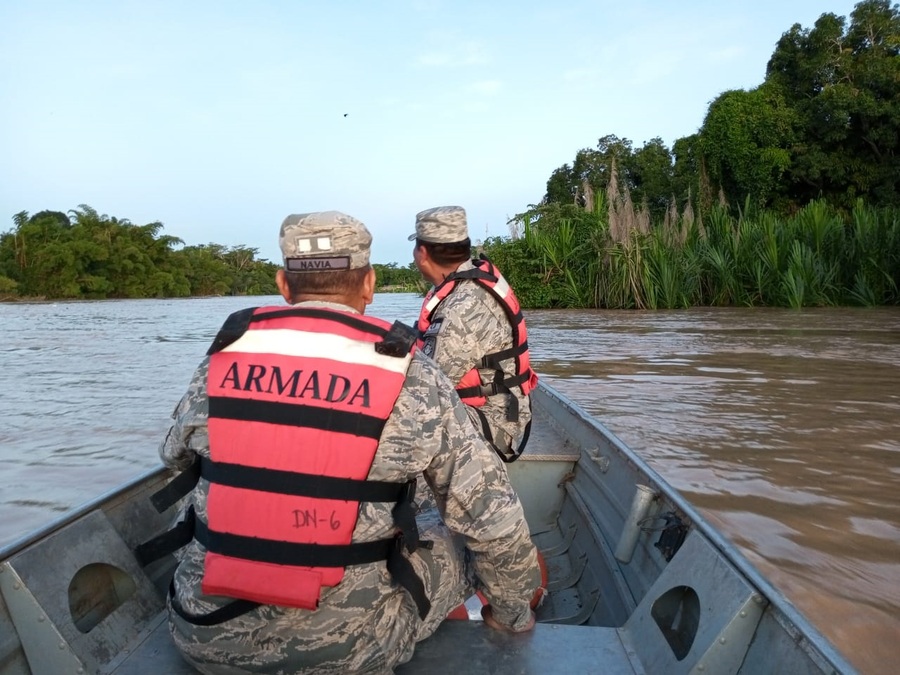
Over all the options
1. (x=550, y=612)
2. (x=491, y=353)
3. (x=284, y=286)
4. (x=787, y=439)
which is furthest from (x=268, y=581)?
(x=787, y=439)

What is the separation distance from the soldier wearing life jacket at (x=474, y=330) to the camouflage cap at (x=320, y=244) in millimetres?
1074

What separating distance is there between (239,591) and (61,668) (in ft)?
1.98

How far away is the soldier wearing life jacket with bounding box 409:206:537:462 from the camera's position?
2.62 m

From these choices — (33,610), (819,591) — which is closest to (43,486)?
→ (33,610)

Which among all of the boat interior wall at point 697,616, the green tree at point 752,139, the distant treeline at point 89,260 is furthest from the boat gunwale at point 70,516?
the distant treeline at point 89,260

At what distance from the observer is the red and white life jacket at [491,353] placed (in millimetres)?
2689

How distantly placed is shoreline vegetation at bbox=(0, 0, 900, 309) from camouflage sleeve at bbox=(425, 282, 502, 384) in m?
7.23

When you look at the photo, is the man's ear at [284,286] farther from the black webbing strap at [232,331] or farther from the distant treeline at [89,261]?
the distant treeline at [89,261]

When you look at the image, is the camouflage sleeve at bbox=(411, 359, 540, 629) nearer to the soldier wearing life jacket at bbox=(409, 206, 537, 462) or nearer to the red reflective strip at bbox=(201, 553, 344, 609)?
the red reflective strip at bbox=(201, 553, 344, 609)

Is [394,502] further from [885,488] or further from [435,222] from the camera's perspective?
[885,488]

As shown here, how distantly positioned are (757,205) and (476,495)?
22.0m

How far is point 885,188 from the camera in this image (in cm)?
2022

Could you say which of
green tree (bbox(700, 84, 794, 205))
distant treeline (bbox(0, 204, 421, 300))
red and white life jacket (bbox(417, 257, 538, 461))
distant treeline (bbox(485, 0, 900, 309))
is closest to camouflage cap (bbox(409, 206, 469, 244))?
red and white life jacket (bbox(417, 257, 538, 461))

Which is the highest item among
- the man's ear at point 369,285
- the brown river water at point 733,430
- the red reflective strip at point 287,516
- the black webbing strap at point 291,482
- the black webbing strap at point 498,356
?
the man's ear at point 369,285
